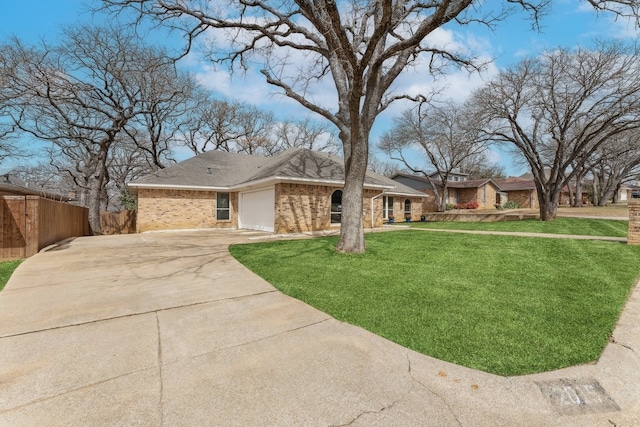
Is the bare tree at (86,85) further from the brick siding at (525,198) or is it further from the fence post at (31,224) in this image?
the brick siding at (525,198)

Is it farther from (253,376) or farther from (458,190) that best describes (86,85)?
(458,190)

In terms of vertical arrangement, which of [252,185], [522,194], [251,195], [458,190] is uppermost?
[458,190]

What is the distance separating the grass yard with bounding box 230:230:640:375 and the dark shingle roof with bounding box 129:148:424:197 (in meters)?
6.30

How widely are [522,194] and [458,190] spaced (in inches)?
395

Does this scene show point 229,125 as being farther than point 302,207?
Yes

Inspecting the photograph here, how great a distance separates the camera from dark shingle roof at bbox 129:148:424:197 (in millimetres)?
13742

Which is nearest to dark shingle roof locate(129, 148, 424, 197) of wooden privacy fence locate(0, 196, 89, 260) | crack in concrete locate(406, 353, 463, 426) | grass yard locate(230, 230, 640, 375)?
grass yard locate(230, 230, 640, 375)

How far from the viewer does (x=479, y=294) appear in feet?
14.3

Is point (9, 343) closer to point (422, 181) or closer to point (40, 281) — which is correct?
point (40, 281)

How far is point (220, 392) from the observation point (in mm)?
2209

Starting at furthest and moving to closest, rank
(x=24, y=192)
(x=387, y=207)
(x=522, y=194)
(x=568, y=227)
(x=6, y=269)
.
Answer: (x=522, y=194), (x=387, y=207), (x=568, y=227), (x=24, y=192), (x=6, y=269)

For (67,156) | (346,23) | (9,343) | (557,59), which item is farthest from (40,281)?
(67,156)

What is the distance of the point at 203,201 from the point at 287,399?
15943mm

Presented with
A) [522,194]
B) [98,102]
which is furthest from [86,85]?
[522,194]
